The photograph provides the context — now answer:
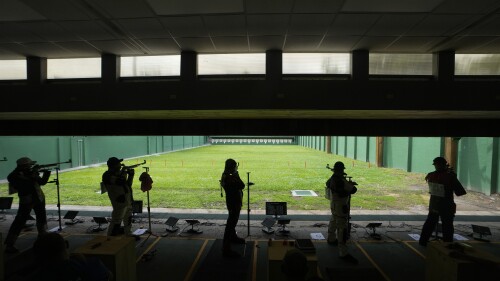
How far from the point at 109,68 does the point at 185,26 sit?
96.0 inches

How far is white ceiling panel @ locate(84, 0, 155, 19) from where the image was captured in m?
3.37

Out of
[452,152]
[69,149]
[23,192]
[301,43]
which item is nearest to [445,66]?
[301,43]

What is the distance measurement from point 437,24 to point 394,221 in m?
6.57

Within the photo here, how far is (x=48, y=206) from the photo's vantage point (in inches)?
408

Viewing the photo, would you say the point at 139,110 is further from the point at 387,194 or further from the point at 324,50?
the point at 387,194

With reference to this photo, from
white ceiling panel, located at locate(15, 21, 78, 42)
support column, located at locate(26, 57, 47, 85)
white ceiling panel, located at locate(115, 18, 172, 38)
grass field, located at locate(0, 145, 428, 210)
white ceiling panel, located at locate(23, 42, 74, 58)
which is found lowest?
grass field, located at locate(0, 145, 428, 210)

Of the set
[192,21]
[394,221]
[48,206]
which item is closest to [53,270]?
[192,21]

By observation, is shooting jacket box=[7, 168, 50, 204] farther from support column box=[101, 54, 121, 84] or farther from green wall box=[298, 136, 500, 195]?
green wall box=[298, 136, 500, 195]

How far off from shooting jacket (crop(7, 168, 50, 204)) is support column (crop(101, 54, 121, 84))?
3.03m

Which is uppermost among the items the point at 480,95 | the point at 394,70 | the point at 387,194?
the point at 394,70

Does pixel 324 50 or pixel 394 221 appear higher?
pixel 324 50

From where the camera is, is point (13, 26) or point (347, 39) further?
point (347, 39)

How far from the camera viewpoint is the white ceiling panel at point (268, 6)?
3404 mm

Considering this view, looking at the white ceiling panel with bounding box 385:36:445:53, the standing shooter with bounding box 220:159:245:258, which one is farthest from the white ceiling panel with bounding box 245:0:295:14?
the standing shooter with bounding box 220:159:245:258
